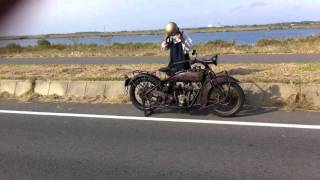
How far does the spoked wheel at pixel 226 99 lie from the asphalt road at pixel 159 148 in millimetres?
214

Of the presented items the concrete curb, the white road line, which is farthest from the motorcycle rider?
the concrete curb

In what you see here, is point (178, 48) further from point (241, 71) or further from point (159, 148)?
point (241, 71)

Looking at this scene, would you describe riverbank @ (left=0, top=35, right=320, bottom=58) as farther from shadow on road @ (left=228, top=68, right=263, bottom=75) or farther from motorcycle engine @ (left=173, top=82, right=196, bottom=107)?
motorcycle engine @ (left=173, top=82, right=196, bottom=107)

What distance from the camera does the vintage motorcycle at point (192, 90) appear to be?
8.29 meters

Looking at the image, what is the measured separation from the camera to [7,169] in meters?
5.87

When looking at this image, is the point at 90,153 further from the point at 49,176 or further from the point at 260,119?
the point at 260,119

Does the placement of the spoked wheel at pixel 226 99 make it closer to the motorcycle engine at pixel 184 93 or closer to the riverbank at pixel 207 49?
the motorcycle engine at pixel 184 93

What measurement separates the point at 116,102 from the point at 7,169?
442cm

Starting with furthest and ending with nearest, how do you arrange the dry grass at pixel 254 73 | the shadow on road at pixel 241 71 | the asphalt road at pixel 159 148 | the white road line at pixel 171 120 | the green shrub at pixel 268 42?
the green shrub at pixel 268 42, the shadow on road at pixel 241 71, the dry grass at pixel 254 73, the white road line at pixel 171 120, the asphalt road at pixel 159 148

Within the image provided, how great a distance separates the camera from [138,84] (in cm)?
906

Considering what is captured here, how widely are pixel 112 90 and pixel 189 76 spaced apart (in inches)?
98.5

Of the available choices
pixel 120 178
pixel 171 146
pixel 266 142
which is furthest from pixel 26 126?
pixel 266 142

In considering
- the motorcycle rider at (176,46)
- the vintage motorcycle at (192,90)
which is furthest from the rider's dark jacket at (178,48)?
the vintage motorcycle at (192,90)

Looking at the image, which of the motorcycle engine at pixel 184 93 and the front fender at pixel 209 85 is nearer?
the front fender at pixel 209 85
